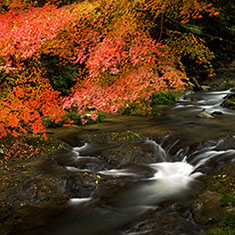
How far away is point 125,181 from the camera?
6957 millimetres

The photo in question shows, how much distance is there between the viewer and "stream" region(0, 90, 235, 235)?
5.30m

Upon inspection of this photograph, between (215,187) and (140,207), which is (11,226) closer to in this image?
(140,207)

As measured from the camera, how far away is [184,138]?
9766 mm

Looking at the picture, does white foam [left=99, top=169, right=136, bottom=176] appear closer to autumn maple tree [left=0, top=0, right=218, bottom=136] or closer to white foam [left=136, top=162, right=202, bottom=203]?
white foam [left=136, top=162, right=202, bottom=203]

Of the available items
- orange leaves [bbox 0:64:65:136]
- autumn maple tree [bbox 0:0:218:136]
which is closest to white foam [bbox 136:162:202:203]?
autumn maple tree [bbox 0:0:218:136]

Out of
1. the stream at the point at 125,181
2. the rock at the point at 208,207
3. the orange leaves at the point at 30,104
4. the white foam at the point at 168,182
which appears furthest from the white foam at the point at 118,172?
the orange leaves at the point at 30,104

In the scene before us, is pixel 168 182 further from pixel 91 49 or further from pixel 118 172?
pixel 91 49

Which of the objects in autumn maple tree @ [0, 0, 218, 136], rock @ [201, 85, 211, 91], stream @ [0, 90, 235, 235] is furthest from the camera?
rock @ [201, 85, 211, 91]

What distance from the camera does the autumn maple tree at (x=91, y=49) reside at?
9.99 metres

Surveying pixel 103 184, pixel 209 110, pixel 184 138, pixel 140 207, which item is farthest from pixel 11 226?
pixel 209 110

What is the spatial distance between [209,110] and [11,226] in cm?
1319

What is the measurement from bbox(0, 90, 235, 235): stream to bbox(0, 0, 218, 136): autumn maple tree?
6.61ft

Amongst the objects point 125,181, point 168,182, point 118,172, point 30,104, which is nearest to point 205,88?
point 30,104

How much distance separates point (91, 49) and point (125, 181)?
5.32 metres
